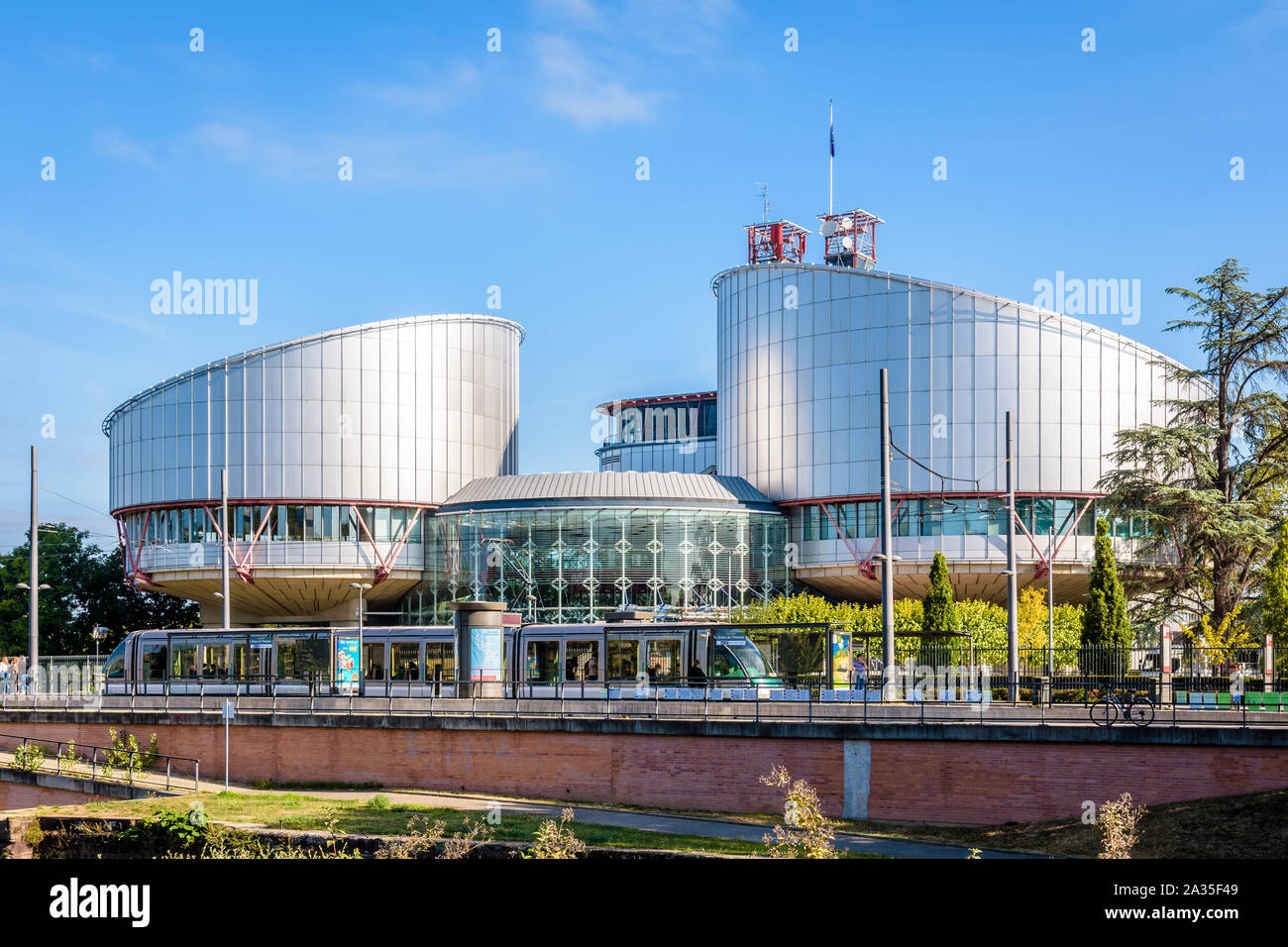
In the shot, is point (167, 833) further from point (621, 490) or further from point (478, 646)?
point (621, 490)

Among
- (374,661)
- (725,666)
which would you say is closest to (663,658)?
(725,666)

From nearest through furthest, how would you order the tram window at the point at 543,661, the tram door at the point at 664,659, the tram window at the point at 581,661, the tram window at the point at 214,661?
the tram door at the point at 664,659
the tram window at the point at 581,661
the tram window at the point at 543,661
the tram window at the point at 214,661

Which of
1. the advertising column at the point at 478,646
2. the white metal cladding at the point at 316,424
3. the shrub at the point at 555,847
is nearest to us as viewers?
the shrub at the point at 555,847

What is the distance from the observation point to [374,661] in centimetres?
4844

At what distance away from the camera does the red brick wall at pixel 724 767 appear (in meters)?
29.0

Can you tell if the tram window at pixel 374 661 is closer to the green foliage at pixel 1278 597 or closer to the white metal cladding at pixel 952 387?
the green foliage at pixel 1278 597

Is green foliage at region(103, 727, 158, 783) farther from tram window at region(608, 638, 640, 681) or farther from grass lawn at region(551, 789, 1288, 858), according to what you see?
grass lawn at region(551, 789, 1288, 858)

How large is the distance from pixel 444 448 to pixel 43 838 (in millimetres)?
62236

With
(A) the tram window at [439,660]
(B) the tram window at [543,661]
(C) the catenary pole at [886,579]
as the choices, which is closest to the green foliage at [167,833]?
(C) the catenary pole at [886,579]

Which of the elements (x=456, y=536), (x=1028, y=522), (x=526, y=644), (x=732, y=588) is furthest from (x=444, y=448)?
(x=526, y=644)

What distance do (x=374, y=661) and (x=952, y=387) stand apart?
40.7 meters

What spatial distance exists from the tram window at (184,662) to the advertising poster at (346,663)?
21.1ft

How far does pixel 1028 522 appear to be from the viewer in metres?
75.5
